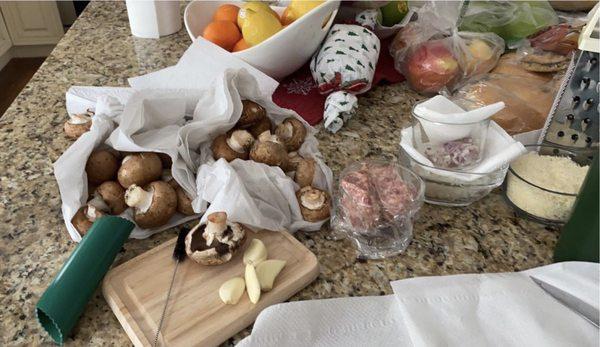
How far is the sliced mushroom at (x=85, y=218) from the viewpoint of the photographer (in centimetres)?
60

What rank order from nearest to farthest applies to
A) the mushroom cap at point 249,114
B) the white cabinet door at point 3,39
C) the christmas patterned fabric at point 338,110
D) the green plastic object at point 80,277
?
the green plastic object at point 80,277
the mushroom cap at point 249,114
the christmas patterned fabric at point 338,110
the white cabinet door at point 3,39

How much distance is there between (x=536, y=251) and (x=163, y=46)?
2.83 ft

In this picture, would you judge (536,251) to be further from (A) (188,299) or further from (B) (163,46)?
(B) (163,46)

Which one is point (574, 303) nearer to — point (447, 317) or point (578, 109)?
point (447, 317)

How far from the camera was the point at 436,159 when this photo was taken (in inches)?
26.9

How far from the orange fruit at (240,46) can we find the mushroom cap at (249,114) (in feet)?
0.63

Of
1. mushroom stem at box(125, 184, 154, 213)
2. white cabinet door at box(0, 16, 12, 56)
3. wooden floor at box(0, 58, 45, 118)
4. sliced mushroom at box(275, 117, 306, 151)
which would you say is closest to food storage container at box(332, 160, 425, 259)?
sliced mushroom at box(275, 117, 306, 151)

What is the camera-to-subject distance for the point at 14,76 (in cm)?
233

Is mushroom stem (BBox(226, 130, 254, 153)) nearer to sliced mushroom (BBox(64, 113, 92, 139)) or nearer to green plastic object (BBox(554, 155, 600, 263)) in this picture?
sliced mushroom (BBox(64, 113, 92, 139))

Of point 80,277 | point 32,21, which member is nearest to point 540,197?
point 80,277

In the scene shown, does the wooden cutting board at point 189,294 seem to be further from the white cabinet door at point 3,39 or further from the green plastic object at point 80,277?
the white cabinet door at point 3,39

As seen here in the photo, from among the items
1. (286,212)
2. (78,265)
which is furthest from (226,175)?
(78,265)

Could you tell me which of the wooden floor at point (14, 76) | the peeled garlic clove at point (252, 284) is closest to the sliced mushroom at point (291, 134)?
the peeled garlic clove at point (252, 284)

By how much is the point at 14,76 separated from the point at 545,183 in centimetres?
245
